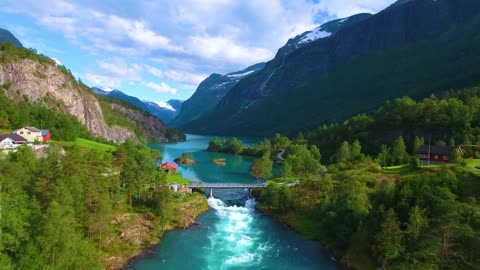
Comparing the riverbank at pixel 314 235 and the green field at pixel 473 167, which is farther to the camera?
the green field at pixel 473 167

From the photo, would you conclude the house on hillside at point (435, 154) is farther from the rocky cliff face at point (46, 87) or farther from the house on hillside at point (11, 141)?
the rocky cliff face at point (46, 87)

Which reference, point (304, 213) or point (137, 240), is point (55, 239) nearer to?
point (137, 240)

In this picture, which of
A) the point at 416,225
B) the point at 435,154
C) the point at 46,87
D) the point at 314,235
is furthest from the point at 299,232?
the point at 46,87

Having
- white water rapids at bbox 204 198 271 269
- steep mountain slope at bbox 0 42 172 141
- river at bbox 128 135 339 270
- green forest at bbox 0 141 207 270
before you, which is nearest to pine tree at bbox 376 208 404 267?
river at bbox 128 135 339 270

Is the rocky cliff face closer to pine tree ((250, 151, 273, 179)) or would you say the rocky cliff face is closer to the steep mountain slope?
the steep mountain slope

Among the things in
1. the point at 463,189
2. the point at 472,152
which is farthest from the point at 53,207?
the point at 472,152

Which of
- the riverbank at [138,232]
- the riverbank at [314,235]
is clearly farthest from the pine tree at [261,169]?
the riverbank at [138,232]
